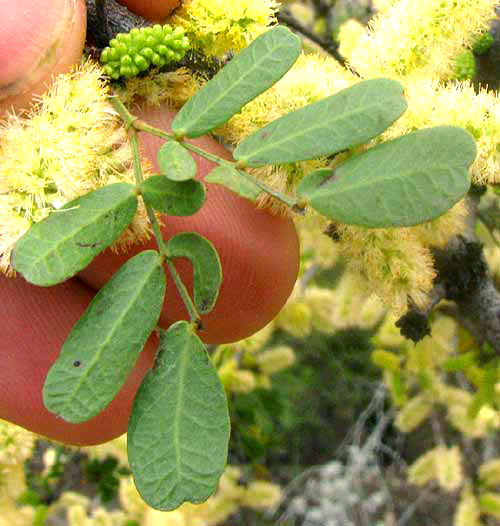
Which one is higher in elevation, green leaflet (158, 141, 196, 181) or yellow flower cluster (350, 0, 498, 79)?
green leaflet (158, 141, 196, 181)

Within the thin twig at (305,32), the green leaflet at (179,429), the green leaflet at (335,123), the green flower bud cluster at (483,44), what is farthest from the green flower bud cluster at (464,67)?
the green leaflet at (179,429)

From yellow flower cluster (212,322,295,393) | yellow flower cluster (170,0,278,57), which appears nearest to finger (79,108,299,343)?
yellow flower cluster (170,0,278,57)

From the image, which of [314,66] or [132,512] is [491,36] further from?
[132,512]

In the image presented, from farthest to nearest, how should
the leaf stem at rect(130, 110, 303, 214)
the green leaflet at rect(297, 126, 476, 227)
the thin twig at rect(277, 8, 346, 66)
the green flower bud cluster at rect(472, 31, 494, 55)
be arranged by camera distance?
the thin twig at rect(277, 8, 346, 66)
the green flower bud cluster at rect(472, 31, 494, 55)
the leaf stem at rect(130, 110, 303, 214)
the green leaflet at rect(297, 126, 476, 227)

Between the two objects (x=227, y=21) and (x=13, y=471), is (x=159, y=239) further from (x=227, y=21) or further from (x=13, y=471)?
(x=13, y=471)

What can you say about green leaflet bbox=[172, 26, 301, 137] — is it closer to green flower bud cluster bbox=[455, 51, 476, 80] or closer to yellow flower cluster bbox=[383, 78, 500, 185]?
yellow flower cluster bbox=[383, 78, 500, 185]

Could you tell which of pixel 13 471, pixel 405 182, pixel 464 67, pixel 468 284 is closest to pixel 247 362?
pixel 13 471

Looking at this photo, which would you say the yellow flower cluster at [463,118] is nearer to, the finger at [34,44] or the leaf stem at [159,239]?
the leaf stem at [159,239]

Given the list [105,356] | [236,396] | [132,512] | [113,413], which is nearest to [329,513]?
[236,396]
